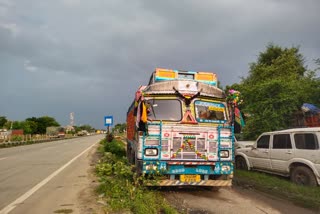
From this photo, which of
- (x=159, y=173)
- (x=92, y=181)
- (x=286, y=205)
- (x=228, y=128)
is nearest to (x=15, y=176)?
(x=92, y=181)

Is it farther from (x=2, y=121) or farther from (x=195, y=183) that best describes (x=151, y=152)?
(x=2, y=121)

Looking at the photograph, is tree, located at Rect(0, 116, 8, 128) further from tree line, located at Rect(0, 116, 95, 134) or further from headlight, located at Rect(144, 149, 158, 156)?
headlight, located at Rect(144, 149, 158, 156)

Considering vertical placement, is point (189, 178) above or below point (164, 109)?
below

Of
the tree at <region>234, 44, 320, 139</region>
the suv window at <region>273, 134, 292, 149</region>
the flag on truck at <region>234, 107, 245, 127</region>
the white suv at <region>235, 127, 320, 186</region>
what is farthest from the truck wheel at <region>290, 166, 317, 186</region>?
the tree at <region>234, 44, 320, 139</region>

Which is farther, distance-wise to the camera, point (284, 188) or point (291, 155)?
point (291, 155)

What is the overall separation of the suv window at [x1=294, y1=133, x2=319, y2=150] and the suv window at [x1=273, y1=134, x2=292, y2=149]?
36 cm

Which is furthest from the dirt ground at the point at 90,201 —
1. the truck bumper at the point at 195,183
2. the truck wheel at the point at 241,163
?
the truck wheel at the point at 241,163

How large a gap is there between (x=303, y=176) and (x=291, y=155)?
74 cm

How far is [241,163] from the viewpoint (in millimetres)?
12633

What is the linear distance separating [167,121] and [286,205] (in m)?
3.58

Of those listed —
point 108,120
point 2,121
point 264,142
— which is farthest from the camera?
point 2,121

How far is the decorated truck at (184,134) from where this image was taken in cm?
740

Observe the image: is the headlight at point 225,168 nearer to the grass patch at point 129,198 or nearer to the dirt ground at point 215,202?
the dirt ground at point 215,202

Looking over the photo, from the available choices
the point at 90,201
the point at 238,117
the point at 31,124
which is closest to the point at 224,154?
the point at 238,117
